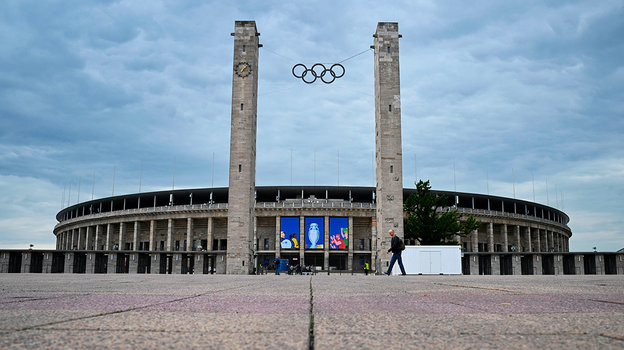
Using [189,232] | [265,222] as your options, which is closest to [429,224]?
[265,222]

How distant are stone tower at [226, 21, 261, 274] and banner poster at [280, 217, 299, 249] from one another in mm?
29785

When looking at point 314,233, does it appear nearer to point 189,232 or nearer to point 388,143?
point 189,232

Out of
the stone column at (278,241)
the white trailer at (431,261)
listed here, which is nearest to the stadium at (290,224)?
the stone column at (278,241)

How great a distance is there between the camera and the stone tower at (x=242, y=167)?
34469mm

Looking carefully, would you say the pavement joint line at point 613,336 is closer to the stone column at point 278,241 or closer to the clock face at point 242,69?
the clock face at point 242,69

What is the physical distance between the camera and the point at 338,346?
7.04 feet

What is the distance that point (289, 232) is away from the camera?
65.6m

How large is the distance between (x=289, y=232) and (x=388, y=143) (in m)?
33.6

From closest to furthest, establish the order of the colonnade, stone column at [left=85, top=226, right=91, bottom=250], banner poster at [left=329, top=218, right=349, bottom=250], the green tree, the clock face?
the clock face → the green tree → banner poster at [left=329, top=218, right=349, bottom=250] → the colonnade → stone column at [left=85, top=226, right=91, bottom=250]

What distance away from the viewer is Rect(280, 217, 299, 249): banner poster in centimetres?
6550

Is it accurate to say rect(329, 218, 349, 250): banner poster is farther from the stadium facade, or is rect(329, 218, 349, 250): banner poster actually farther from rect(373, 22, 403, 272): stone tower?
rect(373, 22, 403, 272): stone tower

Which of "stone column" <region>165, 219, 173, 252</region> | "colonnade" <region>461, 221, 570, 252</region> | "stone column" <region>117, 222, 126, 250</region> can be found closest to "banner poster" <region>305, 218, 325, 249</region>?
"stone column" <region>165, 219, 173, 252</region>

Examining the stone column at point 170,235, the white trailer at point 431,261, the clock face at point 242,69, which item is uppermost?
the clock face at point 242,69

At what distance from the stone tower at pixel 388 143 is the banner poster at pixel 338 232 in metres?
30.5
